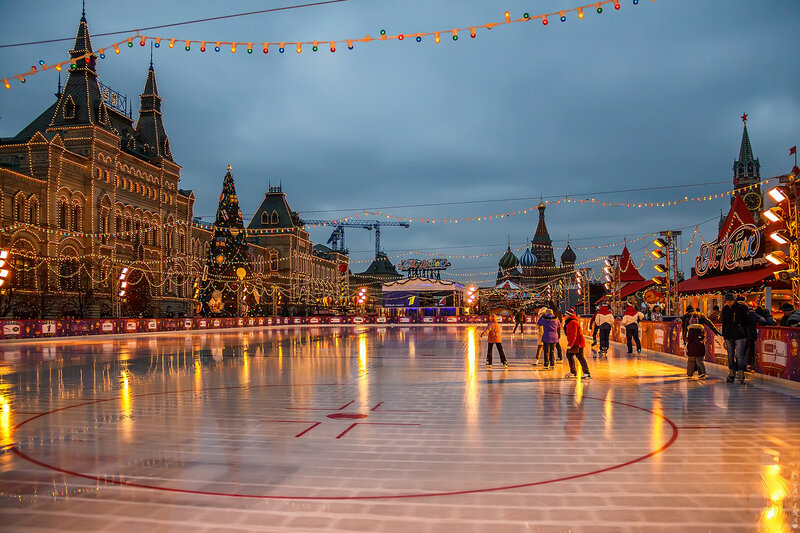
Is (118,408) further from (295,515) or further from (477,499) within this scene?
(477,499)

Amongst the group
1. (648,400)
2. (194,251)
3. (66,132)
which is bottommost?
(648,400)

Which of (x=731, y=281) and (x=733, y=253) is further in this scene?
(x=733, y=253)

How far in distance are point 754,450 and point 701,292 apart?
3015 cm

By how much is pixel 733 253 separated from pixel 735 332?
799 inches

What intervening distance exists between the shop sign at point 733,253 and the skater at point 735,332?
1739 centimetres

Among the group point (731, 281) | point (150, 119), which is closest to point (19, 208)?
point (150, 119)

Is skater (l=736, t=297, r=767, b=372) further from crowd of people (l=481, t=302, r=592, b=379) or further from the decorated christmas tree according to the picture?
the decorated christmas tree

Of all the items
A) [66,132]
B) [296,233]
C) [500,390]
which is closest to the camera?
[500,390]

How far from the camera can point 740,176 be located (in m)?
127

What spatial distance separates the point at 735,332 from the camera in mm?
12828

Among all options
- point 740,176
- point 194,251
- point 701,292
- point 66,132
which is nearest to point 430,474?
point 701,292

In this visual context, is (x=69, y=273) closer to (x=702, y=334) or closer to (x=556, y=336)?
(x=556, y=336)

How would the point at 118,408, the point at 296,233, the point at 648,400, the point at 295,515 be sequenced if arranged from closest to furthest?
1. the point at 295,515
2. the point at 118,408
3. the point at 648,400
4. the point at 296,233

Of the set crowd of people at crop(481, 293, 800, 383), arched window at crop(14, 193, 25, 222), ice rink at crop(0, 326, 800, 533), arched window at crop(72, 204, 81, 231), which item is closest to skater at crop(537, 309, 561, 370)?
crowd of people at crop(481, 293, 800, 383)
